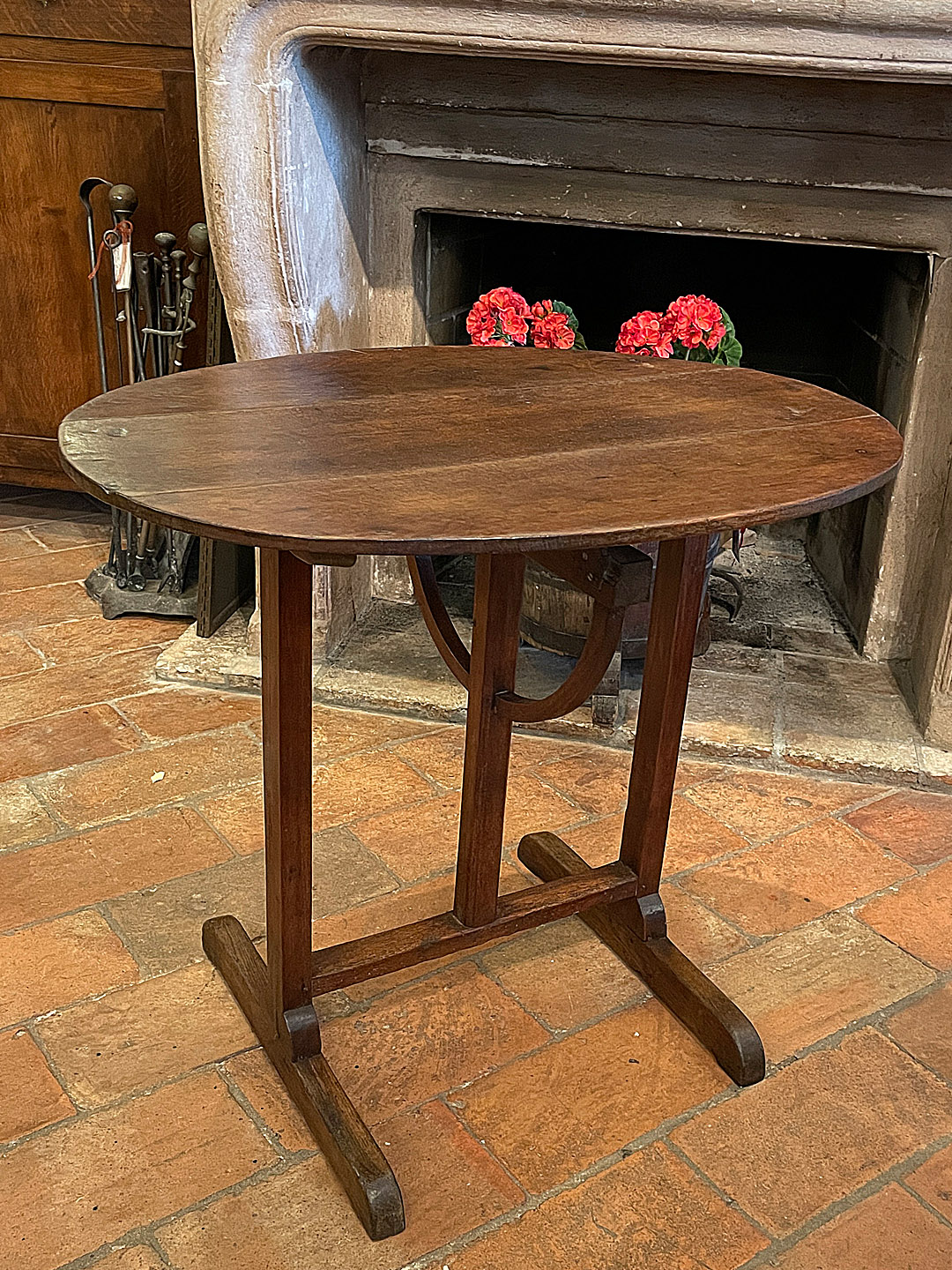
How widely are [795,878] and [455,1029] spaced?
2.29 feet

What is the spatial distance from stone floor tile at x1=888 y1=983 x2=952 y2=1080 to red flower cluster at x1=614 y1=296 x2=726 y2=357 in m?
1.34

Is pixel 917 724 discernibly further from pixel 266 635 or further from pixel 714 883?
pixel 266 635

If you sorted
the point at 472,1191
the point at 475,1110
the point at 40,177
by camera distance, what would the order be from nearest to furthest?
the point at 472,1191, the point at 475,1110, the point at 40,177

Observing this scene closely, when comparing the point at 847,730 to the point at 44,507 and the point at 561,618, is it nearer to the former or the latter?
the point at 561,618

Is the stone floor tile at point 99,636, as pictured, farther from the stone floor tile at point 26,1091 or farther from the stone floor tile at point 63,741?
the stone floor tile at point 26,1091

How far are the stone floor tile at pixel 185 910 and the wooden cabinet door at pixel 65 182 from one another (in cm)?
153

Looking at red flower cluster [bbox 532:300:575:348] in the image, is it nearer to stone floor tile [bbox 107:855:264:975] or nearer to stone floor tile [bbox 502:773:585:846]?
stone floor tile [bbox 502:773:585:846]

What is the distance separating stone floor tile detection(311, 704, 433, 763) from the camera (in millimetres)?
2484

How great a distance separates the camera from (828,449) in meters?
1.42

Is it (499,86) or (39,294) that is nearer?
(499,86)

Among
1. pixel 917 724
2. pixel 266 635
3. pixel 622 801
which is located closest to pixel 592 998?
pixel 622 801

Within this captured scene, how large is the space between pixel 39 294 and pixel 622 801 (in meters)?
1.88

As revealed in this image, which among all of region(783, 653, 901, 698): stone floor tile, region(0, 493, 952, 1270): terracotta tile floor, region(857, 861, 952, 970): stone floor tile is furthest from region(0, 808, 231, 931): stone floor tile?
region(783, 653, 901, 698): stone floor tile

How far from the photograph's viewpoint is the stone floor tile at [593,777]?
2354 mm
